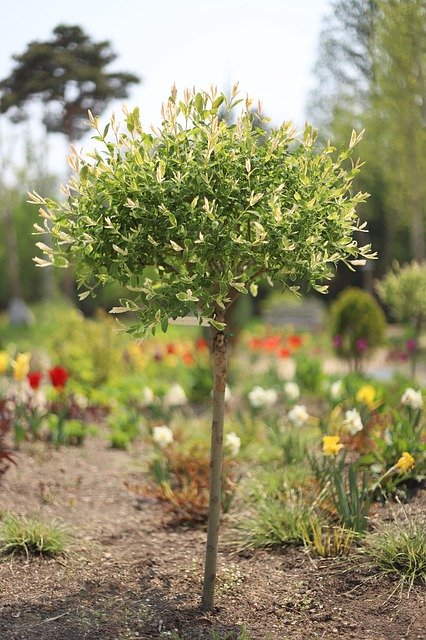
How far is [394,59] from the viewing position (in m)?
10.9

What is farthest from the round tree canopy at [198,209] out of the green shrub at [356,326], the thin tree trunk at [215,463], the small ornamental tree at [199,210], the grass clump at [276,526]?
the green shrub at [356,326]

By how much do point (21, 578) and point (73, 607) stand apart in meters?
0.43

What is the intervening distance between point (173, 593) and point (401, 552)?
1.10m

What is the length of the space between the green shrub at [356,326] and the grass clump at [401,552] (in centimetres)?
656

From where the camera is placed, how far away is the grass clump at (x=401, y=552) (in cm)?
369

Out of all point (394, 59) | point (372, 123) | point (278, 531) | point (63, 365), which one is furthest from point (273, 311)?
point (278, 531)

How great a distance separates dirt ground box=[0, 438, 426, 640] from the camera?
338cm

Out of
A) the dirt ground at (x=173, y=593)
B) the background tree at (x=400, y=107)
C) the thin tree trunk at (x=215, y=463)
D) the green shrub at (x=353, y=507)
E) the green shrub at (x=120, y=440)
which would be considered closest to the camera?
the dirt ground at (x=173, y=593)

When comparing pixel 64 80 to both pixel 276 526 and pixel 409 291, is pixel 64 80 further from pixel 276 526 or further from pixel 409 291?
pixel 276 526

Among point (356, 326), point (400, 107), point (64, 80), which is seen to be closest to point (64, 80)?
point (64, 80)

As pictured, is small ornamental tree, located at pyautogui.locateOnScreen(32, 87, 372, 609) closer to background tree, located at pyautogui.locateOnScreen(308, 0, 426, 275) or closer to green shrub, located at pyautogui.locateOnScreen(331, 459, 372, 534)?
green shrub, located at pyautogui.locateOnScreen(331, 459, 372, 534)

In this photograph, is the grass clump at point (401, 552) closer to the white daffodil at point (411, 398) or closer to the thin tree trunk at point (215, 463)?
the thin tree trunk at point (215, 463)

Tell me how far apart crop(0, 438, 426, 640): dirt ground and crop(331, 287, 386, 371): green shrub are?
6.05 m

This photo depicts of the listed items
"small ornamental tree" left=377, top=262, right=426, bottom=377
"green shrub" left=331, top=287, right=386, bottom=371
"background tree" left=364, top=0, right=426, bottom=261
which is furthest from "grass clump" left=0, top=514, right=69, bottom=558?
"green shrub" left=331, top=287, right=386, bottom=371
